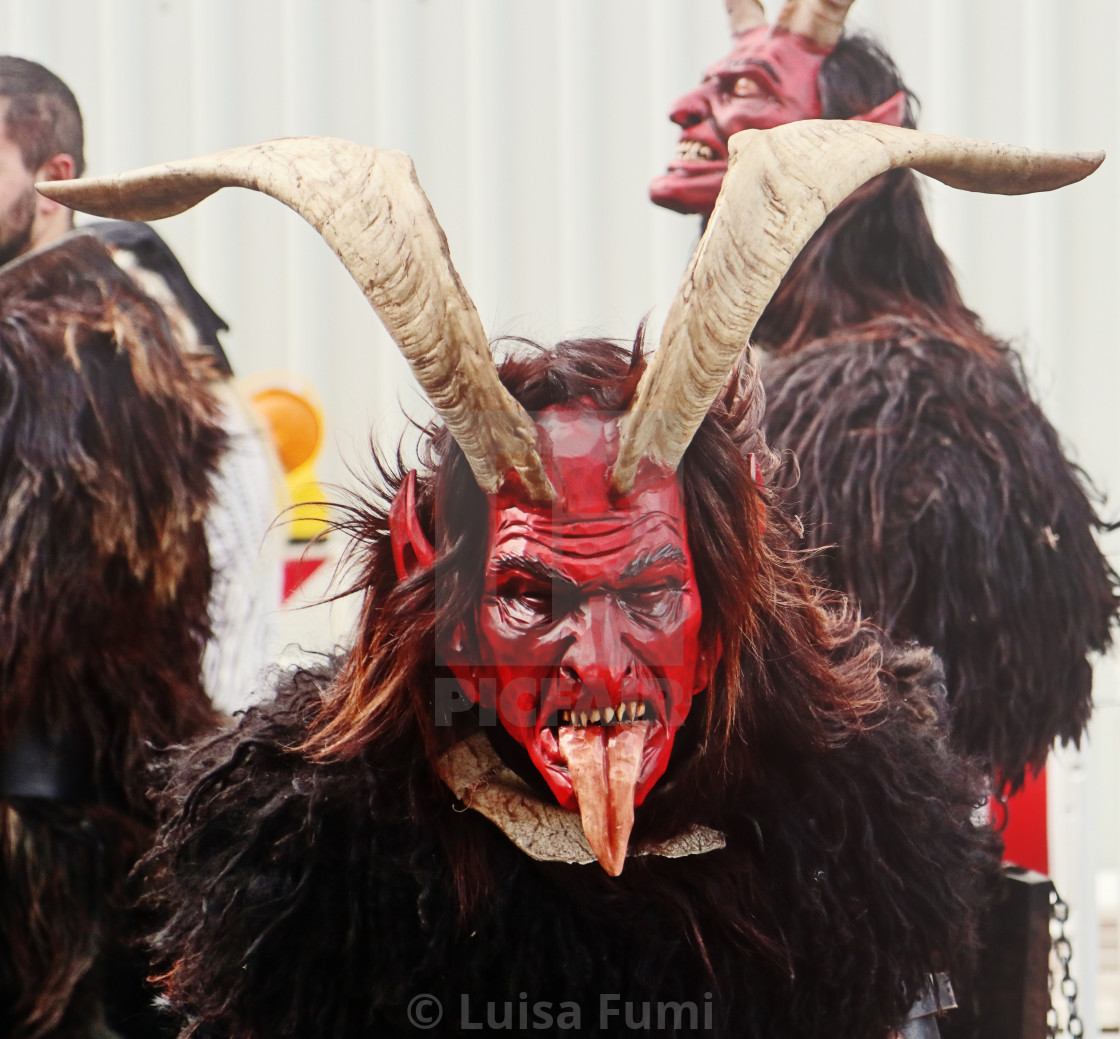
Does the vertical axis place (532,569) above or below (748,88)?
below

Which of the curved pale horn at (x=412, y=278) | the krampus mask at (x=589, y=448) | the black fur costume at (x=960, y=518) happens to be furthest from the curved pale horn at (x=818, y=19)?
the curved pale horn at (x=412, y=278)

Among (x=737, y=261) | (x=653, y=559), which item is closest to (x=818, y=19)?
(x=737, y=261)

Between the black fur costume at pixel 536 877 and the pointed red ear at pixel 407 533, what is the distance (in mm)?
17

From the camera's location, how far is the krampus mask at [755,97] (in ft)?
4.85

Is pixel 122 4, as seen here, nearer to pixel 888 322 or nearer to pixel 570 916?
pixel 888 322

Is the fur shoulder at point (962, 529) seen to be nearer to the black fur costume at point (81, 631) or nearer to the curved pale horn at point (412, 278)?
the curved pale horn at point (412, 278)

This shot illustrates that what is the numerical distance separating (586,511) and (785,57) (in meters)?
0.83

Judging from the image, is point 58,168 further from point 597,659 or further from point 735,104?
point 597,659

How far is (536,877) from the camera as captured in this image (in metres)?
0.99

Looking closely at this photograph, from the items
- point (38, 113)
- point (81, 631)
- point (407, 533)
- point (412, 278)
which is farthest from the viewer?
point (38, 113)

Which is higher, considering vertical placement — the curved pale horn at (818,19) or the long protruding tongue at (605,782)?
the curved pale horn at (818,19)

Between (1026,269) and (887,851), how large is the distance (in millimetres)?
980

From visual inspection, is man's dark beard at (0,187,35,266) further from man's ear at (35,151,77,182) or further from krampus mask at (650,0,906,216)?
krampus mask at (650,0,906,216)

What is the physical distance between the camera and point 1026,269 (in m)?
1.72
